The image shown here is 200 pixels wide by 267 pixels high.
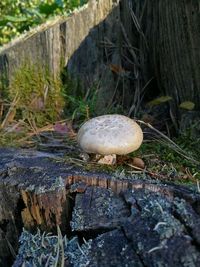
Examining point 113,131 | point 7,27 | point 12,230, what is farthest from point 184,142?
point 7,27

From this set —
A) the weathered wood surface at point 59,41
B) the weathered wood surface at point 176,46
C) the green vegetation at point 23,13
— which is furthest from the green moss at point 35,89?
the green vegetation at point 23,13

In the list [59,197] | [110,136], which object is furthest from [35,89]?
[59,197]

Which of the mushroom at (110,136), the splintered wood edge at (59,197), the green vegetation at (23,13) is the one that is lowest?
the green vegetation at (23,13)

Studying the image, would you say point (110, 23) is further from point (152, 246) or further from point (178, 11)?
point (152, 246)

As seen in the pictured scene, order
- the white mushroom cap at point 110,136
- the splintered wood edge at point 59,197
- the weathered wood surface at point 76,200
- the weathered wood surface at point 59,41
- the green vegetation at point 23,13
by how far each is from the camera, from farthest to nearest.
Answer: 1. the green vegetation at point 23,13
2. the weathered wood surface at point 59,41
3. the white mushroom cap at point 110,136
4. the splintered wood edge at point 59,197
5. the weathered wood surface at point 76,200

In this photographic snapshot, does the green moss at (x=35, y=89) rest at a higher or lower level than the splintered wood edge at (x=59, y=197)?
lower

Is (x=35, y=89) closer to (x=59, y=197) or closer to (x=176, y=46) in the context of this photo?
(x=176, y=46)

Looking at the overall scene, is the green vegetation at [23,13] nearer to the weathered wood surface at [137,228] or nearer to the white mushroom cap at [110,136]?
the white mushroom cap at [110,136]

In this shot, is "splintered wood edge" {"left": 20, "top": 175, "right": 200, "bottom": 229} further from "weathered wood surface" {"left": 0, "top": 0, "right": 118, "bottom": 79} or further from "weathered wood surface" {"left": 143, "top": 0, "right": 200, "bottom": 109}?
"weathered wood surface" {"left": 0, "top": 0, "right": 118, "bottom": 79}
